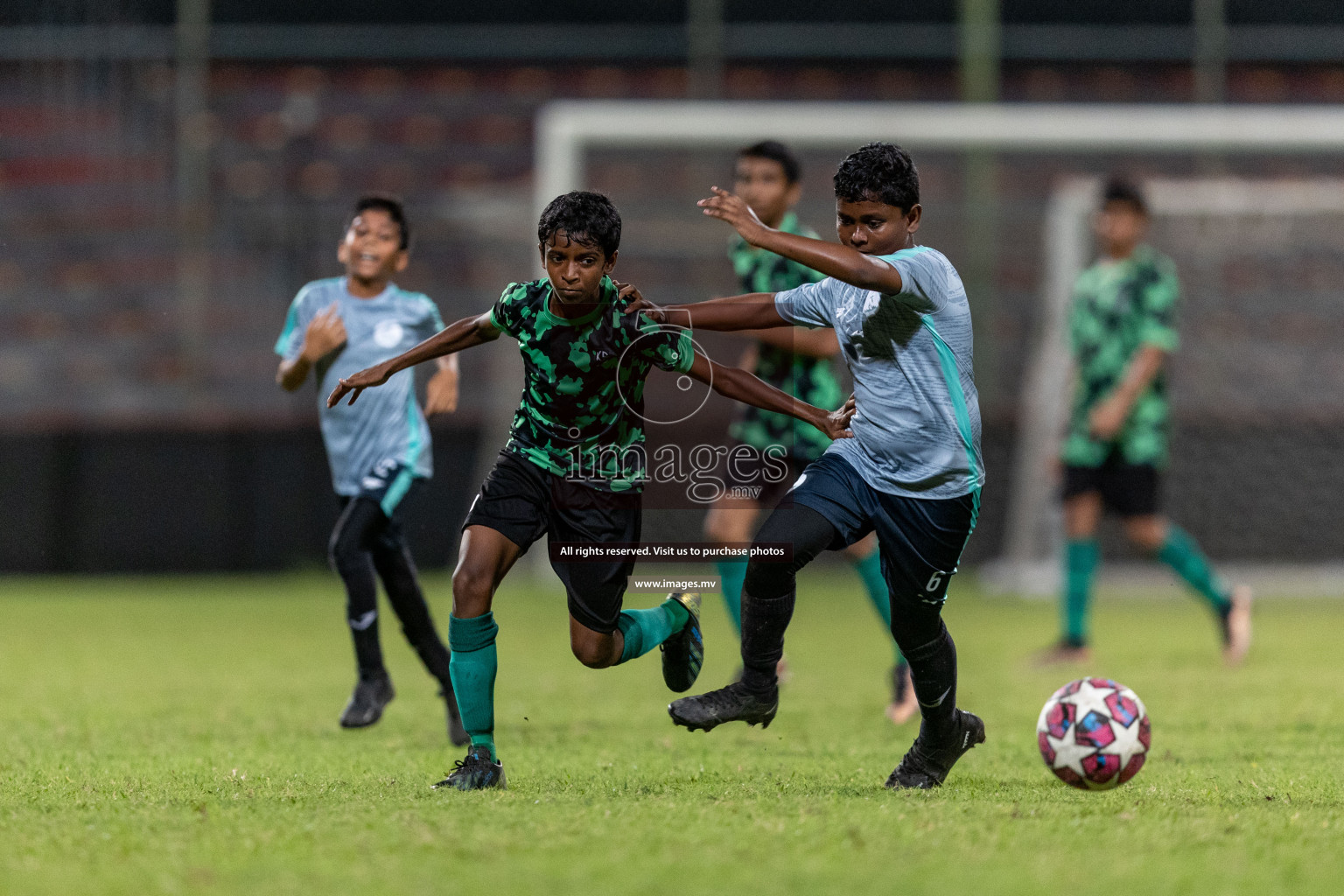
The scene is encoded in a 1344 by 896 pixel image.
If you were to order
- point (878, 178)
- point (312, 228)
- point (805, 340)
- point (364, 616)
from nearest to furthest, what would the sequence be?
point (878, 178), point (364, 616), point (805, 340), point (312, 228)

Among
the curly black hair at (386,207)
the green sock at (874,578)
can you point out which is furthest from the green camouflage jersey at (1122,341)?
the curly black hair at (386,207)

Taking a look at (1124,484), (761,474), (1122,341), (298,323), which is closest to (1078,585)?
(1124,484)

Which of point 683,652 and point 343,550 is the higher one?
point 343,550

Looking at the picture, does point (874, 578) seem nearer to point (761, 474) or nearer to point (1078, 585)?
point (761, 474)

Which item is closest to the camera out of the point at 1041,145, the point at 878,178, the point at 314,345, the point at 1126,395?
the point at 878,178

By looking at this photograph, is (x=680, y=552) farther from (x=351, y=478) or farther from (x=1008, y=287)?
(x=1008, y=287)

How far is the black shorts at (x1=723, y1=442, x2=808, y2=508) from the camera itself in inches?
251

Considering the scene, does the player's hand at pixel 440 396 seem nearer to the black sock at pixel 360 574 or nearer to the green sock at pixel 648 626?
the black sock at pixel 360 574

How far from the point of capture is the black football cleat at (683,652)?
16.0 ft

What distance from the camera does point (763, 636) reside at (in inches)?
172

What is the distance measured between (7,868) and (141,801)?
794 millimetres

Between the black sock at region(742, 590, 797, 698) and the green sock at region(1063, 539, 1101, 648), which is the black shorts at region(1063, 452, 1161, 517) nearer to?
the green sock at region(1063, 539, 1101, 648)

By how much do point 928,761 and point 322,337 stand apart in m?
2.50

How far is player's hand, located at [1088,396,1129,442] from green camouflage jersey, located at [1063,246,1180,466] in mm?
94
